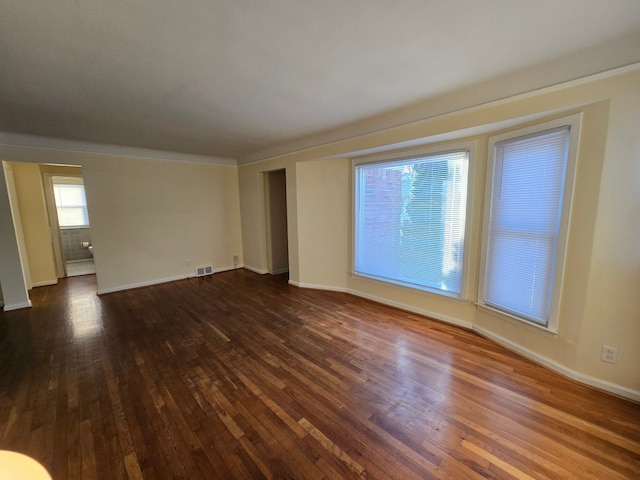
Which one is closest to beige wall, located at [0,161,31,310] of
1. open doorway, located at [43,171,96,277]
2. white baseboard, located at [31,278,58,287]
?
white baseboard, located at [31,278,58,287]

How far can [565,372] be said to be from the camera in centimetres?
213

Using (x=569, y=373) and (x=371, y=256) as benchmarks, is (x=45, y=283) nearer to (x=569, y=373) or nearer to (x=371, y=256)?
(x=371, y=256)

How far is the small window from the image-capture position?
6.72 metres

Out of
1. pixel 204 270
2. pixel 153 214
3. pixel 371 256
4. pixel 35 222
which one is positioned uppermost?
pixel 153 214

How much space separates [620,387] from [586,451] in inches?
33.5

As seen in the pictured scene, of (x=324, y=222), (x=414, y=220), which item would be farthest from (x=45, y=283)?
(x=414, y=220)

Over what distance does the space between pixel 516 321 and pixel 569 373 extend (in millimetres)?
519

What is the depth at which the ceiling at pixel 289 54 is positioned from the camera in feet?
4.57

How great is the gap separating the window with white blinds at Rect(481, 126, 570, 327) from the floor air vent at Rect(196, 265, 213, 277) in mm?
5143

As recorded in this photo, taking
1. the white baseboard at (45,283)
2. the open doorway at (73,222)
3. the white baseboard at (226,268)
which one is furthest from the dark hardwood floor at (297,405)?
the open doorway at (73,222)

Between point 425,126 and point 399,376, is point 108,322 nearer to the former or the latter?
point 399,376

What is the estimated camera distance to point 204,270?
18.1 feet

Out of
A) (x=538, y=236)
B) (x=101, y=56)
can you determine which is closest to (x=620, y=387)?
(x=538, y=236)

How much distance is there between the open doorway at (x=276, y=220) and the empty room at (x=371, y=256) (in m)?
1.62
